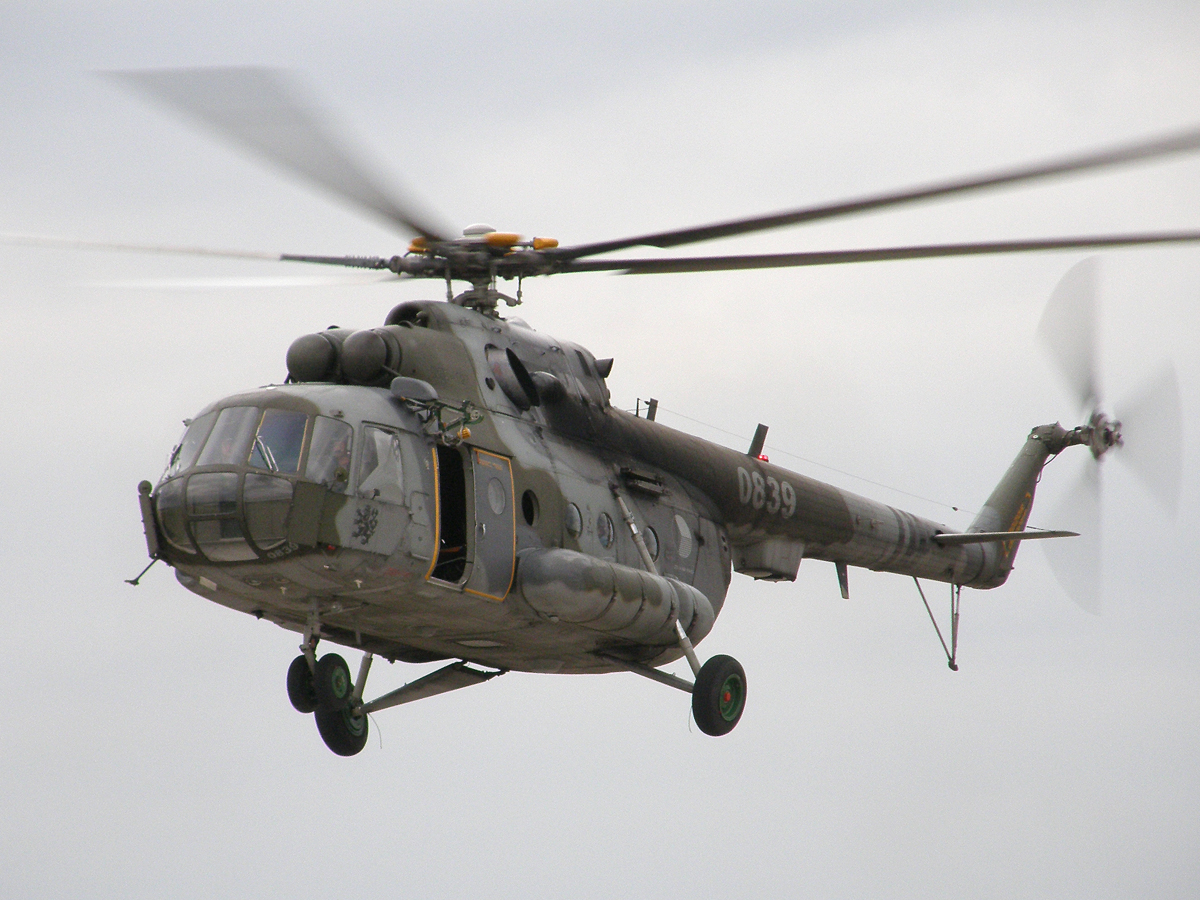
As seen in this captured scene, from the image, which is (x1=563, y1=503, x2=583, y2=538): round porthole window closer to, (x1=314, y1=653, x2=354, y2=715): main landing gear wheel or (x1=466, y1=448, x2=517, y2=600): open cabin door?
(x1=466, y1=448, x2=517, y2=600): open cabin door

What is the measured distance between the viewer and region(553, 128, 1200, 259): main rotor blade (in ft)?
32.0

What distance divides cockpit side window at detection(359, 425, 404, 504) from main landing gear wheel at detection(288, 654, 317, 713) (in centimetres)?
253

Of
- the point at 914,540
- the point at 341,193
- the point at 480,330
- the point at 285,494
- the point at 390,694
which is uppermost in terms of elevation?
the point at 341,193

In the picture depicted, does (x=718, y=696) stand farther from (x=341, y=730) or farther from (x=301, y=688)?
(x=301, y=688)

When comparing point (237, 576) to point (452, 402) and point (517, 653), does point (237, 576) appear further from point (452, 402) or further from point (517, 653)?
point (517, 653)

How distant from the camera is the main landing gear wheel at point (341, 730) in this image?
14.5 meters

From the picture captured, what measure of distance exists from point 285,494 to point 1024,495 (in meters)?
15.2

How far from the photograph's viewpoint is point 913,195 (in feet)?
39.0

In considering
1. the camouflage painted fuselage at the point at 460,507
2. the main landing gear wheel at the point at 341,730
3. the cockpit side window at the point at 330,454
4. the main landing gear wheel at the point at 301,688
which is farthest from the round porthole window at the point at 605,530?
the cockpit side window at the point at 330,454

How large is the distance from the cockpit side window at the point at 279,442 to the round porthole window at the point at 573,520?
10.2 feet

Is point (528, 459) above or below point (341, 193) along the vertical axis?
below

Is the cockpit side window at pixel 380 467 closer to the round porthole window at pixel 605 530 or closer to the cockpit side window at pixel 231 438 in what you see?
the cockpit side window at pixel 231 438

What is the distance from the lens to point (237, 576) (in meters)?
13.0

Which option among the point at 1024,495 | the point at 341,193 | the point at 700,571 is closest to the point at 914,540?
the point at 1024,495
